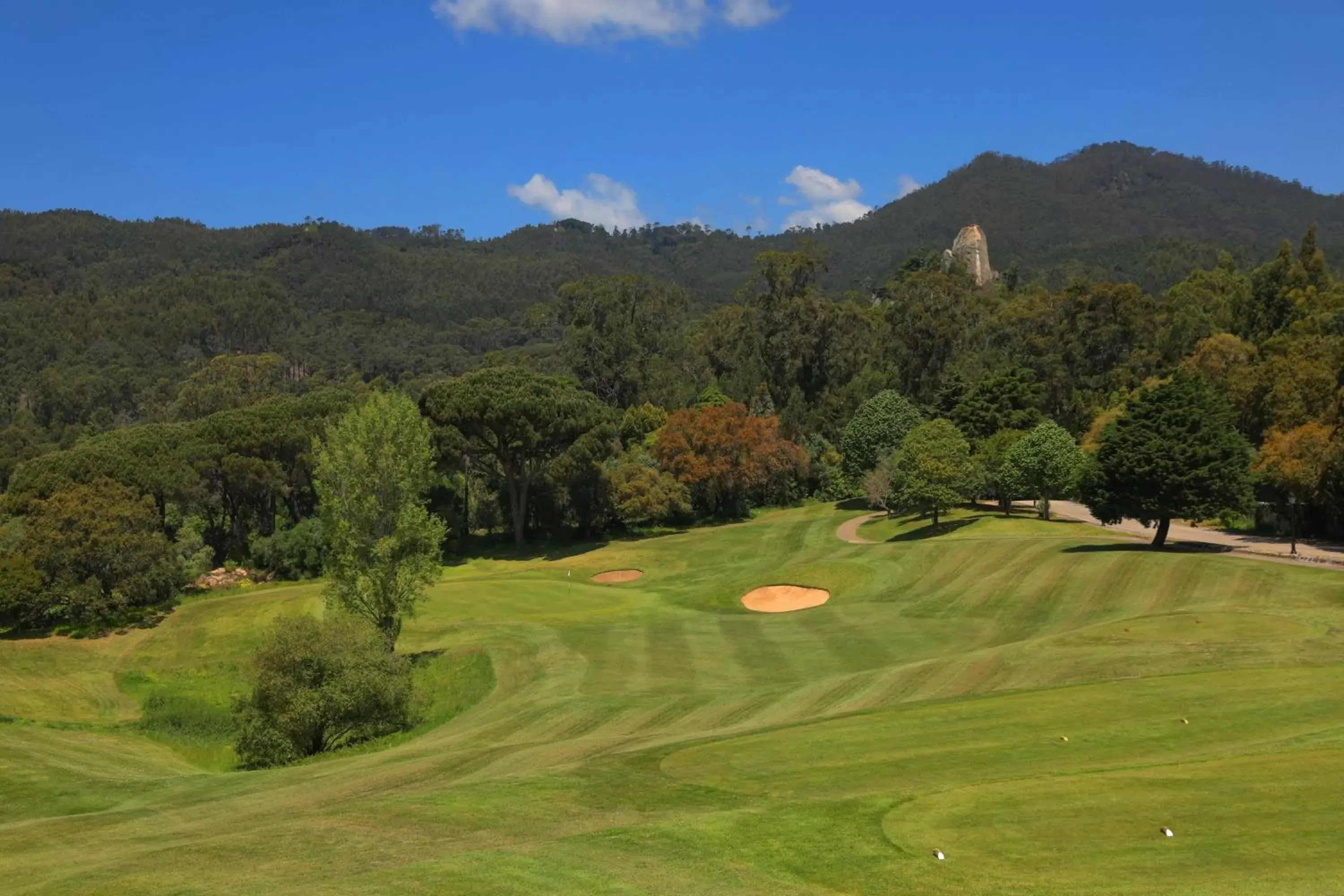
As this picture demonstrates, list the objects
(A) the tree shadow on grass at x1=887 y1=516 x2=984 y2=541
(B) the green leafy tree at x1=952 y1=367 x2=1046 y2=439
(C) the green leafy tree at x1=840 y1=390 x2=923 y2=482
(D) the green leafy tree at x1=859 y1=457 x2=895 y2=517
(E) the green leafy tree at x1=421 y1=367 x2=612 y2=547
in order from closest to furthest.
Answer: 1. (A) the tree shadow on grass at x1=887 y1=516 x2=984 y2=541
2. (E) the green leafy tree at x1=421 y1=367 x2=612 y2=547
3. (D) the green leafy tree at x1=859 y1=457 x2=895 y2=517
4. (B) the green leafy tree at x1=952 y1=367 x2=1046 y2=439
5. (C) the green leafy tree at x1=840 y1=390 x2=923 y2=482

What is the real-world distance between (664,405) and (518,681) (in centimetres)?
7285

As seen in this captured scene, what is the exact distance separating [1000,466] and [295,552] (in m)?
44.1

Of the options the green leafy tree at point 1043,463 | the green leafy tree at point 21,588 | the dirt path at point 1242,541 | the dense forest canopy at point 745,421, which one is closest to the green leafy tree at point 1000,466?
the green leafy tree at point 1043,463

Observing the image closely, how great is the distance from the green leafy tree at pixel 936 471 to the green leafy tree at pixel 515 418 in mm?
22119

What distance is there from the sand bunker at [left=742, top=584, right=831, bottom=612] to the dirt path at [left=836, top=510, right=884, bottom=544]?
12.2 meters

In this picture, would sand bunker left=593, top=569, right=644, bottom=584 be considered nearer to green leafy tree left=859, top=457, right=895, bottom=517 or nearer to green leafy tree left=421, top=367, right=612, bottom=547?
green leafy tree left=421, top=367, right=612, bottom=547

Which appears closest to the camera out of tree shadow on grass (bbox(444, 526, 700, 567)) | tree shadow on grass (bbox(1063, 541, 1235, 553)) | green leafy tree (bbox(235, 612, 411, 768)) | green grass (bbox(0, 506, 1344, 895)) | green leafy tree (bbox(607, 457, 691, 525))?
green grass (bbox(0, 506, 1344, 895))

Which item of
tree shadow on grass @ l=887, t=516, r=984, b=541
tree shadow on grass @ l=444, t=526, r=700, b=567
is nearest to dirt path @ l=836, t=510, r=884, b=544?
tree shadow on grass @ l=887, t=516, r=984, b=541

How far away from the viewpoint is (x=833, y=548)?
60.7m

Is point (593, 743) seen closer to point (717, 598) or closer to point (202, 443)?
point (717, 598)

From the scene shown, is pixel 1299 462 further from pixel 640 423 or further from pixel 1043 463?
pixel 640 423

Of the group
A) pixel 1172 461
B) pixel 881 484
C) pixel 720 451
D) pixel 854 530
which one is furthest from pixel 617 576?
pixel 1172 461

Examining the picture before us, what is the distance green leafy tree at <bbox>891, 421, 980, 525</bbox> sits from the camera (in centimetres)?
5978

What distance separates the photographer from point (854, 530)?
68.2 m
